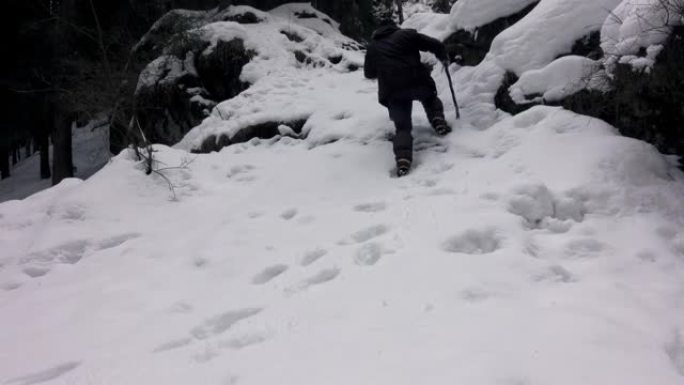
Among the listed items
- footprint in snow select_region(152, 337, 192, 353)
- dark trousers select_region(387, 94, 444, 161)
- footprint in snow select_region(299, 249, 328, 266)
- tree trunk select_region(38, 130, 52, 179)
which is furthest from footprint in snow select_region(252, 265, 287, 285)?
tree trunk select_region(38, 130, 52, 179)

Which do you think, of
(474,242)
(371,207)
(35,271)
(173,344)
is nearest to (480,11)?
(371,207)

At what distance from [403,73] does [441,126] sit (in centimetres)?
90

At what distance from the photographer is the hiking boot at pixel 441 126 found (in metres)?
6.98

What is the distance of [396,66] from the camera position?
684cm

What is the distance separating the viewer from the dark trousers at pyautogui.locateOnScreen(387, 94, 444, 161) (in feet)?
20.8

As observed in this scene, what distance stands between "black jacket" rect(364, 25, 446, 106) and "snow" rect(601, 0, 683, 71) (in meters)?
2.25

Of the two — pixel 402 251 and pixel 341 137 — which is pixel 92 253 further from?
pixel 341 137

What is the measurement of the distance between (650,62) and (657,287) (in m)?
2.53

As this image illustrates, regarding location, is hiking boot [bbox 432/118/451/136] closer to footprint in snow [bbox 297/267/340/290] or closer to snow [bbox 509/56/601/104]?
snow [bbox 509/56/601/104]

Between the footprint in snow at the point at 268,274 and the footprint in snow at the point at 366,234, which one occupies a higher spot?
the footprint in snow at the point at 366,234

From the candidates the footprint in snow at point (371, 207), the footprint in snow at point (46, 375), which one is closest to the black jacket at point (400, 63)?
the footprint in snow at point (371, 207)

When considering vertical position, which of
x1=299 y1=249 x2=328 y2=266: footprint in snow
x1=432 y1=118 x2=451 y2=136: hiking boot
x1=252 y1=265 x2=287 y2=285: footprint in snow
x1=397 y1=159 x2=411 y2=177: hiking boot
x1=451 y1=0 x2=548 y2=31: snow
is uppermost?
x1=451 y1=0 x2=548 y2=31: snow

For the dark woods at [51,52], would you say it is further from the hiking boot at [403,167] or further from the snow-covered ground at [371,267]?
the hiking boot at [403,167]

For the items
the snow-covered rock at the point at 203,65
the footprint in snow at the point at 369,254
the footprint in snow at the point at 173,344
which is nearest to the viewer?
the footprint in snow at the point at 173,344
